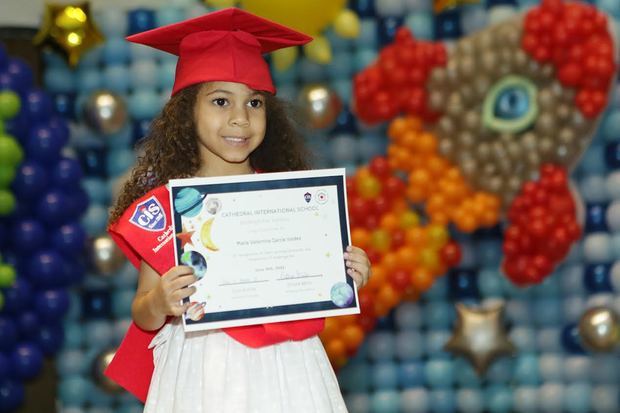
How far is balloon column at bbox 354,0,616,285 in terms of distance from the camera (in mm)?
5141

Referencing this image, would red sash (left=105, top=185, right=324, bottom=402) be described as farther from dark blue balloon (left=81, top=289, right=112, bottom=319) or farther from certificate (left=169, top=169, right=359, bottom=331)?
dark blue balloon (left=81, top=289, right=112, bottom=319)

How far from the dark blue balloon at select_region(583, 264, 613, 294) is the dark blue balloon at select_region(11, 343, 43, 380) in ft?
9.50

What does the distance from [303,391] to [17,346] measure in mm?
2982

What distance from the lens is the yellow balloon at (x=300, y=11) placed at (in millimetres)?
5180

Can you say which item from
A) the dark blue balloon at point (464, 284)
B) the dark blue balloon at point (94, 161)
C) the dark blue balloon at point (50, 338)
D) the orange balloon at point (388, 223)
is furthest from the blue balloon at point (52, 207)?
the dark blue balloon at point (464, 284)

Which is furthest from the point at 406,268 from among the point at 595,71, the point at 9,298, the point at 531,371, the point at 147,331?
the point at 147,331

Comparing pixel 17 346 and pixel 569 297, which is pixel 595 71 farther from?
pixel 17 346

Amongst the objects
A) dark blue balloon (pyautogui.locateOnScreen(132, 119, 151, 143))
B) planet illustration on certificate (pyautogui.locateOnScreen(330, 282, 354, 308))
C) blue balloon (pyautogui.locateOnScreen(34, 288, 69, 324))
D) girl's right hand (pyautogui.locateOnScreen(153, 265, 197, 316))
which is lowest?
blue balloon (pyautogui.locateOnScreen(34, 288, 69, 324))

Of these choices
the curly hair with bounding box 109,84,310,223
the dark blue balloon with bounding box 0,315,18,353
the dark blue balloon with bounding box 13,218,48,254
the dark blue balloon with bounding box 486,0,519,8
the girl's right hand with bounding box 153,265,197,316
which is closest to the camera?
the girl's right hand with bounding box 153,265,197,316

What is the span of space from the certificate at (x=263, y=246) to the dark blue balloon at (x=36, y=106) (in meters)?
2.93

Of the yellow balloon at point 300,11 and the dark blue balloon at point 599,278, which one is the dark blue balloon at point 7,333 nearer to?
the yellow balloon at point 300,11

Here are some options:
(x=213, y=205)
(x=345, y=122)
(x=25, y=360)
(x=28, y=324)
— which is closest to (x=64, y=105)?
(x=28, y=324)

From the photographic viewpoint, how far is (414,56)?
5312 mm

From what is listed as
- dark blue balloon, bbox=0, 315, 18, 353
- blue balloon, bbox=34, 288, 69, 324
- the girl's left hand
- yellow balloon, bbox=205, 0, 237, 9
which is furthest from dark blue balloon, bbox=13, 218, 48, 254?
the girl's left hand
